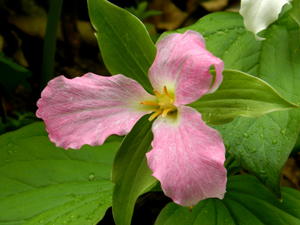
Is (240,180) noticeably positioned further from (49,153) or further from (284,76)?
(49,153)

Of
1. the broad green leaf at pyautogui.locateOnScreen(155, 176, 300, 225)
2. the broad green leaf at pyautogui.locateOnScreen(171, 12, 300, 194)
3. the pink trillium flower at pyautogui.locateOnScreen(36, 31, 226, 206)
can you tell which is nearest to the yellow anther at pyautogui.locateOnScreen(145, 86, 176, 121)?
the pink trillium flower at pyautogui.locateOnScreen(36, 31, 226, 206)

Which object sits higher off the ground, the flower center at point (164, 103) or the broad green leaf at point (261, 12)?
the broad green leaf at point (261, 12)

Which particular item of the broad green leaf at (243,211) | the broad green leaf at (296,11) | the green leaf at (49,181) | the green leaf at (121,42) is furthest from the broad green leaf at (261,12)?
the green leaf at (49,181)

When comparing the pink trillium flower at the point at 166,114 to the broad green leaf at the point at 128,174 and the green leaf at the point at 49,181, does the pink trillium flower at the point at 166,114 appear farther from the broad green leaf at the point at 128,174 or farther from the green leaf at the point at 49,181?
the green leaf at the point at 49,181

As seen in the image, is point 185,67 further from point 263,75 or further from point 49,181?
point 49,181

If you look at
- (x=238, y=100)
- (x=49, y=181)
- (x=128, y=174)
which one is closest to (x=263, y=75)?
(x=238, y=100)

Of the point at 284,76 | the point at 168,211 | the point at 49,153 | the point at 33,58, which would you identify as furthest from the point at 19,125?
the point at 284,76

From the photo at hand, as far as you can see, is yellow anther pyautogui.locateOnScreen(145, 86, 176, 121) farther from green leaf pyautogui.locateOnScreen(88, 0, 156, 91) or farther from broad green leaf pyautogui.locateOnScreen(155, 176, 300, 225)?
broad green leaf pyautogui.locateOnScreen(155, 176, 300, 225)
